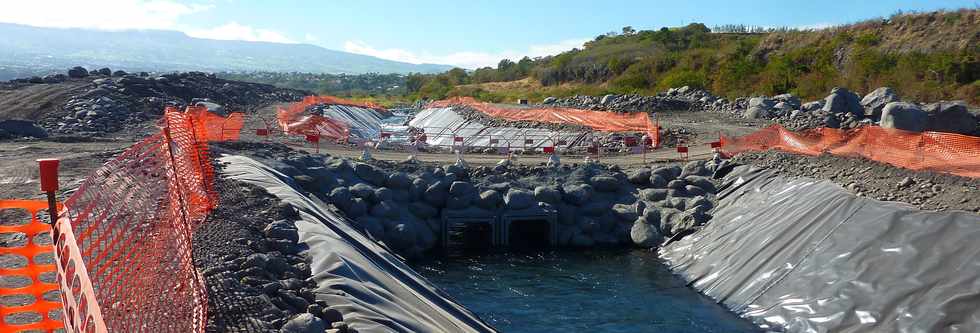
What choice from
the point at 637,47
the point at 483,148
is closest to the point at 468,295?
the point at 483,148

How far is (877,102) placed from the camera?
30.1 metres

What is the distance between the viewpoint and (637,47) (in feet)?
259

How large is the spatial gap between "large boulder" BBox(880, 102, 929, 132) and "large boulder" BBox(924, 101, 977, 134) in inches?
24.1

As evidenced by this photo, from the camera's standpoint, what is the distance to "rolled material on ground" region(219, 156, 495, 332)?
8.31m

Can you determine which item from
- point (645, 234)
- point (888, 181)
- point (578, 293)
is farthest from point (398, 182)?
point (888, 181)

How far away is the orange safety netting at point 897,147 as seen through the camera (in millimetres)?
14508

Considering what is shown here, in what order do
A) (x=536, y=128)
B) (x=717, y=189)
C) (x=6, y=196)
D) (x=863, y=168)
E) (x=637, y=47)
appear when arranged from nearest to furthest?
1. (x=6, y=196)
2. (x=863, y=168)
3. (x=717, y=189)
4. (x=536, y=128)
5. (x=637, y=47)

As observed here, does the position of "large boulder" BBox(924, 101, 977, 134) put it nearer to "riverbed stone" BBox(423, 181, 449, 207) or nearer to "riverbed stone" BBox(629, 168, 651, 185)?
"riverbed stone" BBox(629, 168, 651, 185)

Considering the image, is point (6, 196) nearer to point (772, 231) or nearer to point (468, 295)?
point (468, 295)

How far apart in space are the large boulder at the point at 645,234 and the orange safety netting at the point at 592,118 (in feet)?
26.2

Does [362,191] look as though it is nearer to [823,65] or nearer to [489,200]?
[489,200]

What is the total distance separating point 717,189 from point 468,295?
298 inches

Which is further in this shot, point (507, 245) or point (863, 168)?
point (507, 245)

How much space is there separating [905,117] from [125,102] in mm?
31136
